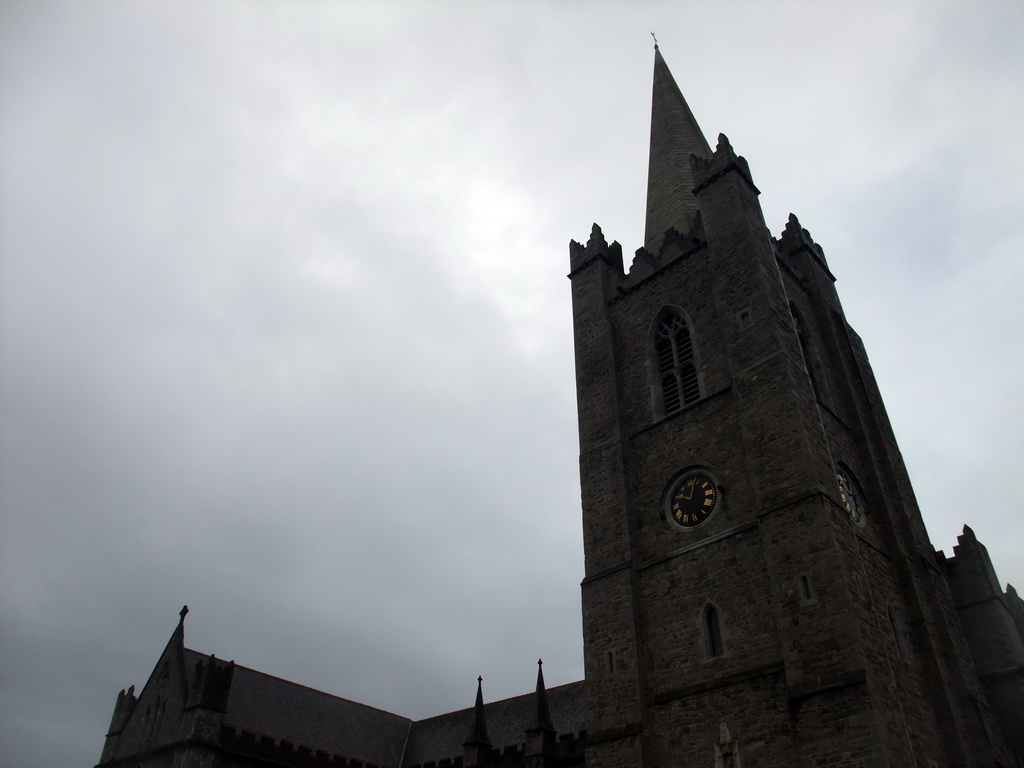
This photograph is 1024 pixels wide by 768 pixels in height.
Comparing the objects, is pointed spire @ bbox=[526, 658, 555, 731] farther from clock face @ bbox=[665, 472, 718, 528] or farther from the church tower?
clock face @ bbox=[665, 472, 718, 528]

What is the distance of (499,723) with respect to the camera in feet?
105

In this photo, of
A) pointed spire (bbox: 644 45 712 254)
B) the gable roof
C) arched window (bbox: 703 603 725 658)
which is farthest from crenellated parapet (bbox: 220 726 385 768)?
pointed spire (bbox: 644 45 712 254)

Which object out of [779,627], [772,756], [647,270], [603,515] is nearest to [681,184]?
[647,270]

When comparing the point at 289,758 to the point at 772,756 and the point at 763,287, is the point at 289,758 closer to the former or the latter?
the point at 772,756

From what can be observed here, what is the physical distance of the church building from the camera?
1627 cm

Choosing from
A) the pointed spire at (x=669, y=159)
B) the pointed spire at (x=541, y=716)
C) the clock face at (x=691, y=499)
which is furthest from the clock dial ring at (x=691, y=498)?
the pointed spire at (x=669, y=159)

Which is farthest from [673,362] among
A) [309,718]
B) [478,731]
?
[309,718]

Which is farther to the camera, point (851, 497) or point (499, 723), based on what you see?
point (499, 723)

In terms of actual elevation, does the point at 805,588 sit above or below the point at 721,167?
below

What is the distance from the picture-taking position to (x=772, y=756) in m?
15.5

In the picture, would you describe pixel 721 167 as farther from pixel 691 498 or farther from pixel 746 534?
pixel 746 534

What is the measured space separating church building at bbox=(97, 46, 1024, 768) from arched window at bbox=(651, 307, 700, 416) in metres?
0.07

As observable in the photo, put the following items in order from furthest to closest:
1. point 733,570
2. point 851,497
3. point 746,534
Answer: point 851,497
point 746,534
point 733,570

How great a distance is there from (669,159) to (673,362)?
42.3 ft
